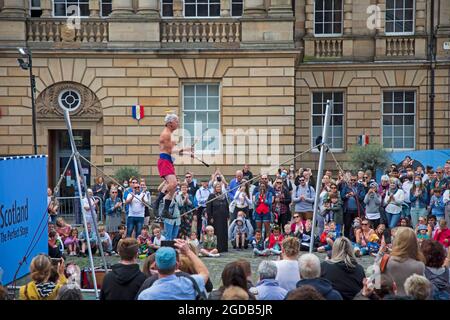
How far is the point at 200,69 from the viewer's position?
89.4 feet

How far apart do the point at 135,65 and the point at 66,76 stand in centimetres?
219

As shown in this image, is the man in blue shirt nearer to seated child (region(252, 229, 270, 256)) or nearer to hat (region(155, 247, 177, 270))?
hat (region(155, 247, 177, 270))

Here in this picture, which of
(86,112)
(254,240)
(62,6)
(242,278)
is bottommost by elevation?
(254,240)

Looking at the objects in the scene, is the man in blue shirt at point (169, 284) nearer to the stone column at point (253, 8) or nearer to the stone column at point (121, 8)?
the stone column at point (253, 8)

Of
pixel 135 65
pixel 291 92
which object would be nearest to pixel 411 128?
pixel 291 92

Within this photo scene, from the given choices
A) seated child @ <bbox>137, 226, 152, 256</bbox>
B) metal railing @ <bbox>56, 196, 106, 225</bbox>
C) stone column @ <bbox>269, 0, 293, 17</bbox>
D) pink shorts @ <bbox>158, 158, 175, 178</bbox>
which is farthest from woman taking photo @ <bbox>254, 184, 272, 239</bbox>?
stone column @ <bbox>269, 0, 293, 17</bbox>

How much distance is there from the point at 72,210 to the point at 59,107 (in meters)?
6.53

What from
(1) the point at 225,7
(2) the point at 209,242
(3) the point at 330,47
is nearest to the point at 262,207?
(2) the point at 209,242

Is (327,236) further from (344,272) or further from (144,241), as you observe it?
(344,272)

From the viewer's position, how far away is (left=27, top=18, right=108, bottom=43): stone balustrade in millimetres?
26922

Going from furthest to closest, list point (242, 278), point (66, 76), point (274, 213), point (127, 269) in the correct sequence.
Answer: point (66, 76) → point (274, 213) → point (127, 269) → point (242, 278)
